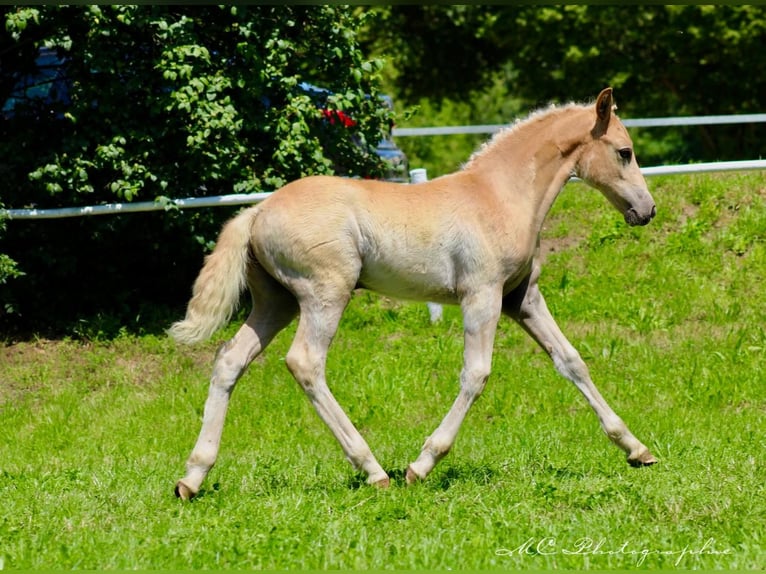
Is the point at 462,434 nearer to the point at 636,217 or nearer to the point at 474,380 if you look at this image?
the point at 474,380

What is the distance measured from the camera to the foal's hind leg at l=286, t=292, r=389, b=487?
20.1ft

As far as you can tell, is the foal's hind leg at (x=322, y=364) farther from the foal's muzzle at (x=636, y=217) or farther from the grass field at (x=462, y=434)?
the foal's muzzle at (x=636, y=217)

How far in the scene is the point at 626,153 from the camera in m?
6.62

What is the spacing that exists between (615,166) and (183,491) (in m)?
3.24

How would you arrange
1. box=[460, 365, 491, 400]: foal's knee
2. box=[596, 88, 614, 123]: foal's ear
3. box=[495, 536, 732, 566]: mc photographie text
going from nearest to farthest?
box=[495, 536, 732, 566]: mc photographie text < box=[460, 365, 491, 400]: foal's knee < box=[596, 88, 614, 123]: foal's ear

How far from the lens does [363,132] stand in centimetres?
1084

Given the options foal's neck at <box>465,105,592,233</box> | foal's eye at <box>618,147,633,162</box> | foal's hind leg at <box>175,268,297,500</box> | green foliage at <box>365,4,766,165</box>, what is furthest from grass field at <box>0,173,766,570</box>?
green foliage at <box>365,4,766,165</box>

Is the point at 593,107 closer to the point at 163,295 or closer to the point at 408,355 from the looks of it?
the point at 408,355

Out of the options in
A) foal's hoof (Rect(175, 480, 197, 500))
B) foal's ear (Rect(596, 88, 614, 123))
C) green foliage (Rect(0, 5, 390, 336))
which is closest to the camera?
foal's hoof (Rect(175, 480, 197, 500))

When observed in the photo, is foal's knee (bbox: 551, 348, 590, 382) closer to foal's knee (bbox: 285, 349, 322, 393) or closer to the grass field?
the grass field

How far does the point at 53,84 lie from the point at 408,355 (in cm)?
447

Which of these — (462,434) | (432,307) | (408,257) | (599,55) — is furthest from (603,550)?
(599,55)

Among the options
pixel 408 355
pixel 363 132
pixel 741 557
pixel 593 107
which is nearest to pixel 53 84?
pixel 363 132

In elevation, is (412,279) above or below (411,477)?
above
